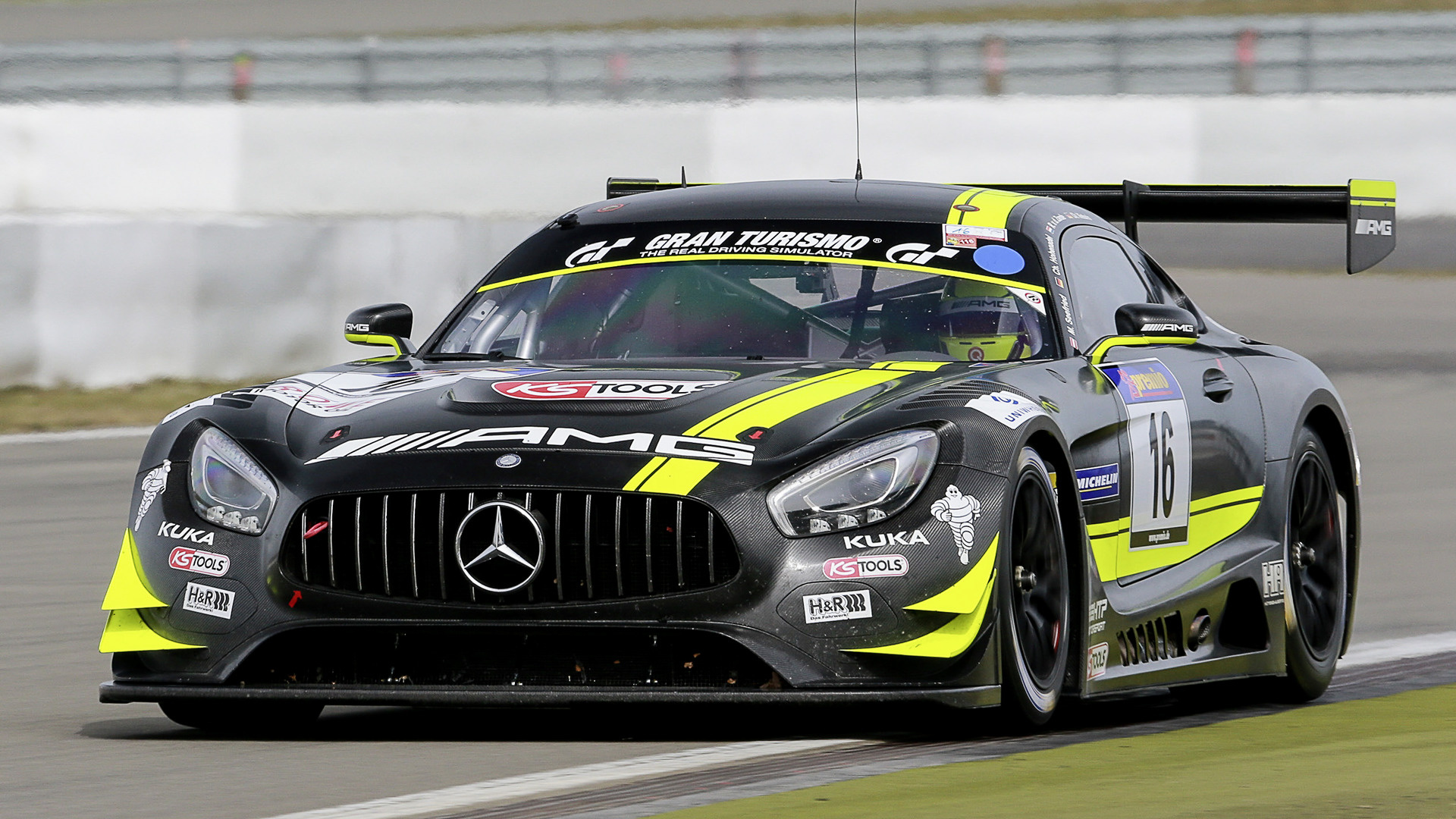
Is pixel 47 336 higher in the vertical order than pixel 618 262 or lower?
lower

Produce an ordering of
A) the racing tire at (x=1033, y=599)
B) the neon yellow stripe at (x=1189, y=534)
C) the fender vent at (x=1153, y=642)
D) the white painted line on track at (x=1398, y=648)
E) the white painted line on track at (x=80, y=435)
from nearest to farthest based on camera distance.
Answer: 1. the racing tire at (x=1033, y=599)
2. the neon yellow stripe at (x=1189, y=534)
3. the fender vent at (x=1153, y=642)
4. the white painted line on track at (x=1398, y=648)
5. the white painted line on track at (x=80, y=435)

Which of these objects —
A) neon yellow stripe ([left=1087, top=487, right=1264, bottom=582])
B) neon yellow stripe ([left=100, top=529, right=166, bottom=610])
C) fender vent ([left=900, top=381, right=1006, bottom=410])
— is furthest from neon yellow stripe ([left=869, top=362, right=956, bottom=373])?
neon yellow stripe ([left=100, top=529, right=166, bottom=610])

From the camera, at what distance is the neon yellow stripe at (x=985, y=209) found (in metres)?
7.18

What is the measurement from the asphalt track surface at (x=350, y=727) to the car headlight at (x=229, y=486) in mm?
509

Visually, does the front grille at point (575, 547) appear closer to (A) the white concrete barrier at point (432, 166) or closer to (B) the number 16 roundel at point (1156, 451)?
(B) the number 16 roundel at point (1156, 451)

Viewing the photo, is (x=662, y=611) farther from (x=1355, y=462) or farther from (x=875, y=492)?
(x=1355, y=462)

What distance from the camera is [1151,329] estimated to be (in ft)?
22.6

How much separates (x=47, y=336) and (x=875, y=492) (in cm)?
997

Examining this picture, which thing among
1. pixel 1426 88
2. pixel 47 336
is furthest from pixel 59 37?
pixel 47 336

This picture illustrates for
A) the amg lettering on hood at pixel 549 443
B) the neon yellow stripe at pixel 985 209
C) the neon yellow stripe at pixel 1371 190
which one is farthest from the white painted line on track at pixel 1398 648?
the amg lettering on hood at pixel 549 443

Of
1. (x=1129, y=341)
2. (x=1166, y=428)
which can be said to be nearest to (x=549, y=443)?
(x=1129, y=341)

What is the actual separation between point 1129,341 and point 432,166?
1483 cm

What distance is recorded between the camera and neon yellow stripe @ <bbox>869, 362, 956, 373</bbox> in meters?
6.39

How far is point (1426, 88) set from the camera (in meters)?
23.1
